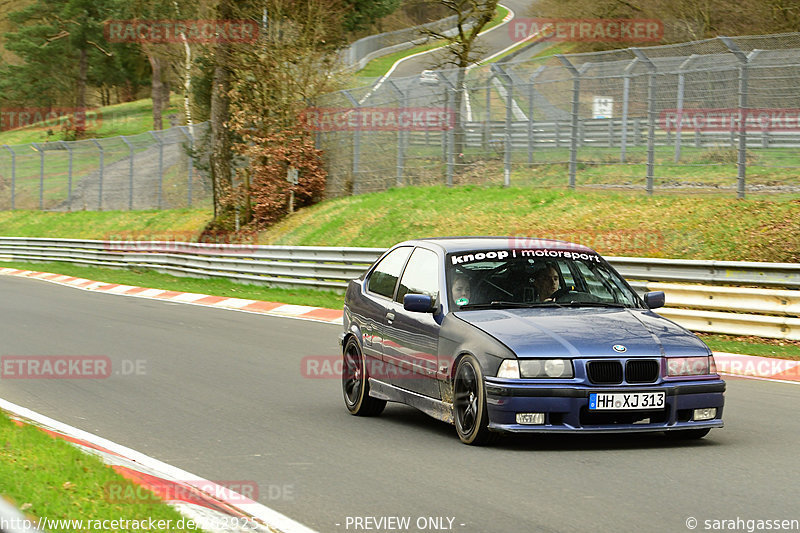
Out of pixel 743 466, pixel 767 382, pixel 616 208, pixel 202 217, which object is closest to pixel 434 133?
pixel 616 208

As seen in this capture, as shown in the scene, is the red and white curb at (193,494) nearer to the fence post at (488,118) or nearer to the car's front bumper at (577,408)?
the car's front bumper at (577,408)

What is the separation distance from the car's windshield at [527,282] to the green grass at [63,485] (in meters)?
3.02

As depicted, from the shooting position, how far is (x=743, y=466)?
23.3 feet

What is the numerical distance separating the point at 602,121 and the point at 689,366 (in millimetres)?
15543

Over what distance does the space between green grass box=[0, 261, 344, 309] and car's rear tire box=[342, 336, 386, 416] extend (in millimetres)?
11191

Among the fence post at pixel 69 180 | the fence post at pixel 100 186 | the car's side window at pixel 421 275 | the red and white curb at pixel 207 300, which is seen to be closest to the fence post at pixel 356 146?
the red and white curb at pixel 207 300

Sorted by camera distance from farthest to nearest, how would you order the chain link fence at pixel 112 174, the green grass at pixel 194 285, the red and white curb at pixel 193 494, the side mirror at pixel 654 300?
the chain link fence at pixel 112 174, the green grass at pixel 194 285, the side mirror at pixel 654 300, the red and white curb at pixel 193 494

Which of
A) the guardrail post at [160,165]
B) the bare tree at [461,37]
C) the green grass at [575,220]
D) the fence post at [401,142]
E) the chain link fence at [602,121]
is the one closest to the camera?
the green grass at [575,220]

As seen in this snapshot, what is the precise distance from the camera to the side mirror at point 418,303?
8.38 metres

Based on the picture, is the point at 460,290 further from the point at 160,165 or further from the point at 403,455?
the point at 160,165

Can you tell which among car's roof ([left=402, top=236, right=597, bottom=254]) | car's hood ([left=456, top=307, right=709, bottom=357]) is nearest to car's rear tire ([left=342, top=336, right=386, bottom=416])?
car's roof ([left=402, top=236, right=597, bottom=254])

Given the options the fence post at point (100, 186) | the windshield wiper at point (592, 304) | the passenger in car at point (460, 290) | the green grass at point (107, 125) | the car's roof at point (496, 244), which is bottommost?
the fence post at point (100, 186)

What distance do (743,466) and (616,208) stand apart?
1486 centimetres

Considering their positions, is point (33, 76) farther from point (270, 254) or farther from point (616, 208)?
point (616, 208)
